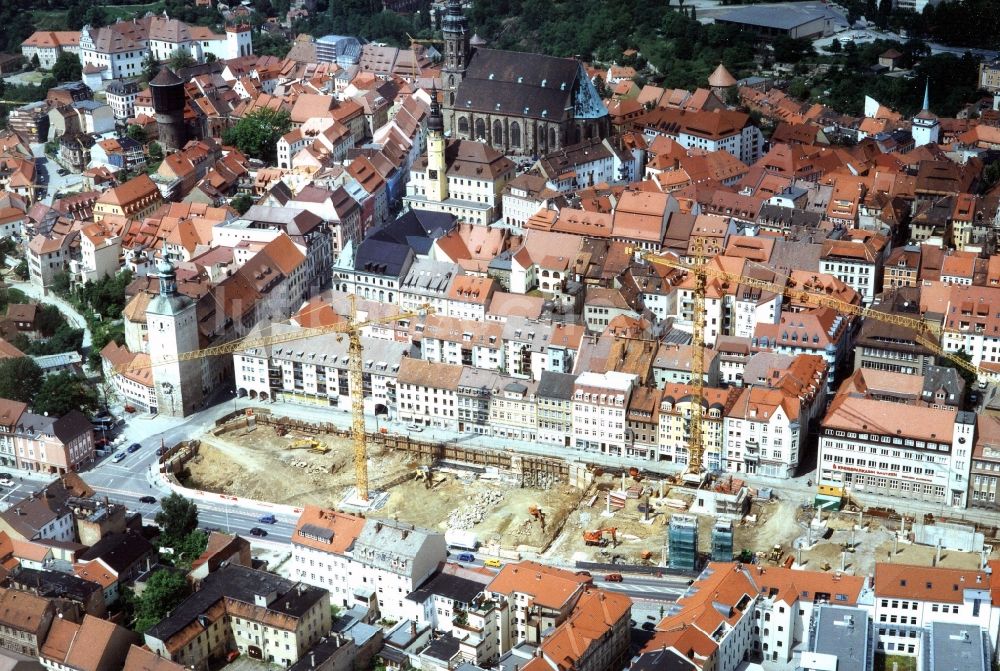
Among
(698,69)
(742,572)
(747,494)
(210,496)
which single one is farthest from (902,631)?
(698,69)

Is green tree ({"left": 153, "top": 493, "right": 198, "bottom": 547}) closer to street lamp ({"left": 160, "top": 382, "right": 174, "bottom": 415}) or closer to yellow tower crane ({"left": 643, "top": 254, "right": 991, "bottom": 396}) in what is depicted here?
street lamp ({"left": 160, "top": 382, "right": 174, "bottom": 415})

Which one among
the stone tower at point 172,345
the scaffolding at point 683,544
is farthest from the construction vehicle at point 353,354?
the scaffolding at point 683,544

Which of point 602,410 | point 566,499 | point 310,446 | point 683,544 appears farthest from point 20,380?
point 683,544

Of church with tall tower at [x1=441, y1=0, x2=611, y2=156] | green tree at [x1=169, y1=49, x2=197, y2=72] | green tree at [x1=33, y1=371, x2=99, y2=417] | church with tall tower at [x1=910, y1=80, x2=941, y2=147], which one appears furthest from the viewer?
green tree at [x1=169, y1=49, x2=197, y2=72]

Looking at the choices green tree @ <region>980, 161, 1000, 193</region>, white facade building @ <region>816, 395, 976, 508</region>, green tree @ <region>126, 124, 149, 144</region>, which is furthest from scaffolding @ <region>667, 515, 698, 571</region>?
green tree @ <region>126, 124, 149, 144</region>

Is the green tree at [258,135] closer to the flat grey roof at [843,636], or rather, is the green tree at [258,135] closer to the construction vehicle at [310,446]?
the construction vehicle at [310,446]

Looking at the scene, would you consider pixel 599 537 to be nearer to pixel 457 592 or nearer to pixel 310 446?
pixel 457 592

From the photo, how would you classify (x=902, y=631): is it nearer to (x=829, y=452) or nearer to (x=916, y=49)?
(x=829, y=452)
